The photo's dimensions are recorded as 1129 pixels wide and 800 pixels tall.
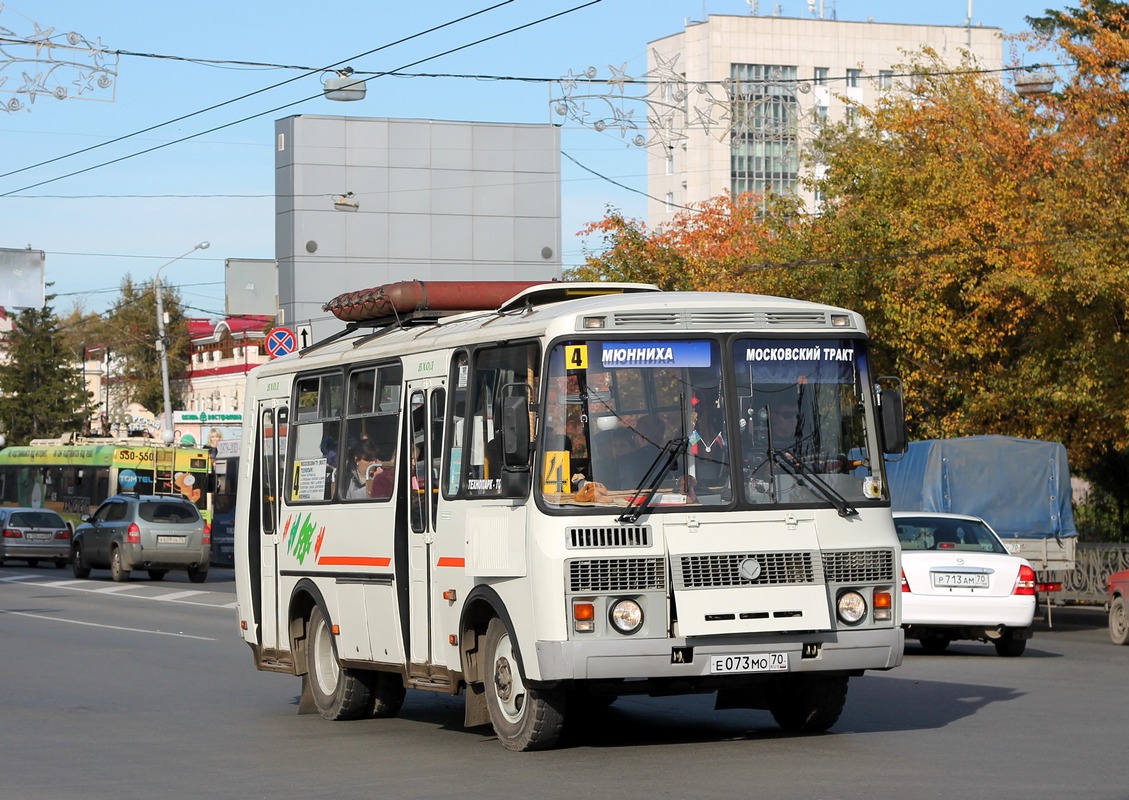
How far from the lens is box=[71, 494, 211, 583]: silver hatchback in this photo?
37.1 metres

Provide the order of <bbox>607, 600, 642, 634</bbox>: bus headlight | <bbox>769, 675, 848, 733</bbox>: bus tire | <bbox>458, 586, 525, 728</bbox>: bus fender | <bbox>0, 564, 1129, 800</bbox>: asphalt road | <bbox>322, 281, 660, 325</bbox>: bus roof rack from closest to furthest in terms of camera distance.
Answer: <bbox>0, 564, 1129, 800</bbox>: asphalt road
<bbox>607, 600, 642, 634</bbox>: bus headlight
<bbox>458, 586, 525, 728</bbox>: bus fender
<bbox>769, 675, 848, 733</bbox>: bus tire
<bbox>322, 281, 660, 325</bbox>: bus roof rack

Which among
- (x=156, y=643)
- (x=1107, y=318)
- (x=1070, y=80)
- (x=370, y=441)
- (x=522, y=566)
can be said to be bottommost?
(x=156, y=643)

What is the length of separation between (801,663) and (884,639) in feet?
1.91

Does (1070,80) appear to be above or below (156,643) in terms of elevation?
above

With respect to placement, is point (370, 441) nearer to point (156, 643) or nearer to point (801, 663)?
point (801, 663)

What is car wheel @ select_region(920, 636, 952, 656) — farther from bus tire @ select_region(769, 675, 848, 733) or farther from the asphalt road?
bus tire @ select_region(769, 675, 848, 733)

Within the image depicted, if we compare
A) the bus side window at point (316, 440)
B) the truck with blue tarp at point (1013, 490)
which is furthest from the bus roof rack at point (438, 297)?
the truck with blue tarp at point (1013, 490)

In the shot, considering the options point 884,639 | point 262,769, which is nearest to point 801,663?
point 884,639

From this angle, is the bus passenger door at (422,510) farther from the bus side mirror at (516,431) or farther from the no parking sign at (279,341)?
the no parking sign at (279,341)

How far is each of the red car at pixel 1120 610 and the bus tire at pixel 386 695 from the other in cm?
1054

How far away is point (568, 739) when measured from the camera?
11.8 meters

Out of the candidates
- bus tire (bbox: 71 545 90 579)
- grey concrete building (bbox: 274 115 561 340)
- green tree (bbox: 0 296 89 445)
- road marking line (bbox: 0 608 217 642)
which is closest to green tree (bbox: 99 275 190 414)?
green tree (bbox: 0 296 89 445)

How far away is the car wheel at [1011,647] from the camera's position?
19.2m

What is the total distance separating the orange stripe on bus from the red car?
1116 cm
